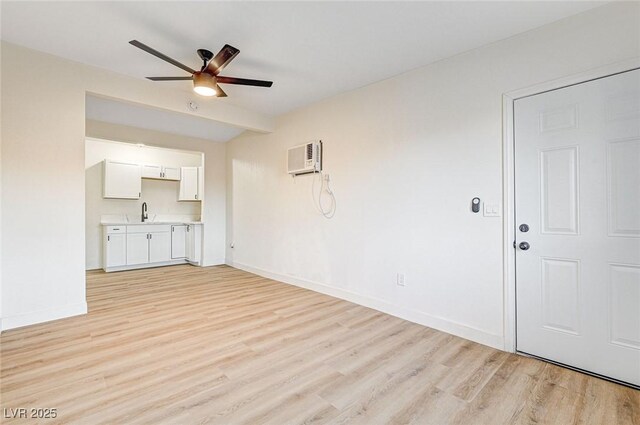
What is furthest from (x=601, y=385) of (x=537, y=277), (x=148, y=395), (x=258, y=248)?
(x=258, y=248)

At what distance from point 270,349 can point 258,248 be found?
298 centimetres

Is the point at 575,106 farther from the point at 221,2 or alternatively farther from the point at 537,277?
the point at 221,2

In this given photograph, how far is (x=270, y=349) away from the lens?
2.40 m

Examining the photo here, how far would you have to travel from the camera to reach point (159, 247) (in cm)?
589

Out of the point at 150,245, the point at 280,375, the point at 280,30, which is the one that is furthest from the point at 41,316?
the point at 280,30

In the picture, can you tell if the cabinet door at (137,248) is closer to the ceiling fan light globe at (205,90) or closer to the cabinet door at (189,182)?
the cabinet door at (189,182)

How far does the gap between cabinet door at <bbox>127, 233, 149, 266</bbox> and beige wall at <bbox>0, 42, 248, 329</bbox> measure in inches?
103

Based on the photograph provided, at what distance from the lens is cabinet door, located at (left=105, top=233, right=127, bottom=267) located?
529 cm

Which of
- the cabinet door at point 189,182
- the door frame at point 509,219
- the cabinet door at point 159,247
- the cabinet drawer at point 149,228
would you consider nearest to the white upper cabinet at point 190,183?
the cabinet door at point 189,182

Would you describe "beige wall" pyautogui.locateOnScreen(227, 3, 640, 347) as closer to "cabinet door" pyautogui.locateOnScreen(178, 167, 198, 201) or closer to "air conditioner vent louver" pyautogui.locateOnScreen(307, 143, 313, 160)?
"air conditioner vent louver" pyautogui.locateOnScreen(307, 143, 313, 160)

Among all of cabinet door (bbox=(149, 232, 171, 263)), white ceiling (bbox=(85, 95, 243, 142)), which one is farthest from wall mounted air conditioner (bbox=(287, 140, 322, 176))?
cabinet door (bbox=(149, 232, 171, 263))

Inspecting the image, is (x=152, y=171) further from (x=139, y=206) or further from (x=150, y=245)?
(x=150, y=245)

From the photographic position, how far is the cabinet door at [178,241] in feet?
20.0

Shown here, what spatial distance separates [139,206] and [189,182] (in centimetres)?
115
